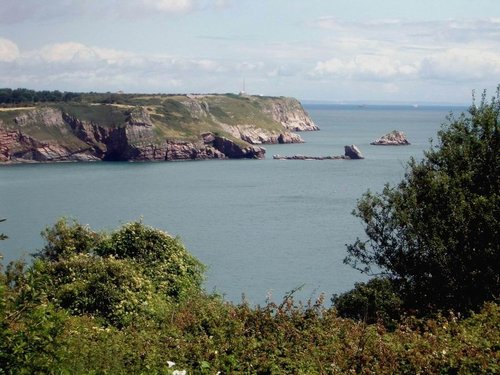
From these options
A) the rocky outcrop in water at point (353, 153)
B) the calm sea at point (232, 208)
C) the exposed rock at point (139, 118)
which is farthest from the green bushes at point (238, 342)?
the exposed rock at point (139, 118)

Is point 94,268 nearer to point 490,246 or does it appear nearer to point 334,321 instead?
point 334,321

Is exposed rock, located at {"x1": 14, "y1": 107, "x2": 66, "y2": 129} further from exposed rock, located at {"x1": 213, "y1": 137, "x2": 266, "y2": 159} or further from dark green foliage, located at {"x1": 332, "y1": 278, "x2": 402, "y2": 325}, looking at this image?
dark green foliage, located at {"x1": 332, "y1": 278, "x2": 402, "y2": 325}

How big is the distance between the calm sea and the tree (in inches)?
127

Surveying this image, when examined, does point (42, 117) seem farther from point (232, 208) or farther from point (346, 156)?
point (232, 208)

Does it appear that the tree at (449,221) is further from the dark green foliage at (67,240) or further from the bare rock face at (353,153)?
the bare rock face at (353,153)

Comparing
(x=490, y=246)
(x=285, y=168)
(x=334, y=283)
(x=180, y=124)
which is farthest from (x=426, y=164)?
(x=180, y=124)

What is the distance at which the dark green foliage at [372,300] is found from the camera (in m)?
21.0

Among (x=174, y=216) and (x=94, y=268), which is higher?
(x=94, y=268)

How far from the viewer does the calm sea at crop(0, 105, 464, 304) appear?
57125 millimetres

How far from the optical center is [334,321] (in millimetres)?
13367

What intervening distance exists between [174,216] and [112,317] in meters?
70.2

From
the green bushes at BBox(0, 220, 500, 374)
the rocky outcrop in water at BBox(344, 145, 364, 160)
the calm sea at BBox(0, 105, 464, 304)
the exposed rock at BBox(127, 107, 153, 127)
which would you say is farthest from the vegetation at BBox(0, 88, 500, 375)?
the exposed rock at BBox(127, 107, 153, 127)

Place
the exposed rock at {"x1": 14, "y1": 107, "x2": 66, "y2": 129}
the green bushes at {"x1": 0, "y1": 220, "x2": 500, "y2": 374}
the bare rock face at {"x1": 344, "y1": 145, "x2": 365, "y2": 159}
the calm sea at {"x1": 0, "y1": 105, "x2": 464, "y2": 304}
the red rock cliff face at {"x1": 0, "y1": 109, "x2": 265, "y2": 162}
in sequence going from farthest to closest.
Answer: the exposed rock at {"x1": 14, "y1": 107, "x2": 66, "y2": 129} < the red rock cliff face at {"x1": 0, "y1": 109, "x2": 265, "y2": 162} < the bare rock face at {"x1": 344, "y1": 145, "x2": 365, "y2": 159} < the calm sea at {"x1": 0, "y1": 105, "x2": 464, "y2": 304} < the green bushes at {"x1": 0, "y1": 220, "x2": 500, "y2": 374}

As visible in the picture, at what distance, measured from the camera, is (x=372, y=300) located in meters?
22.3
